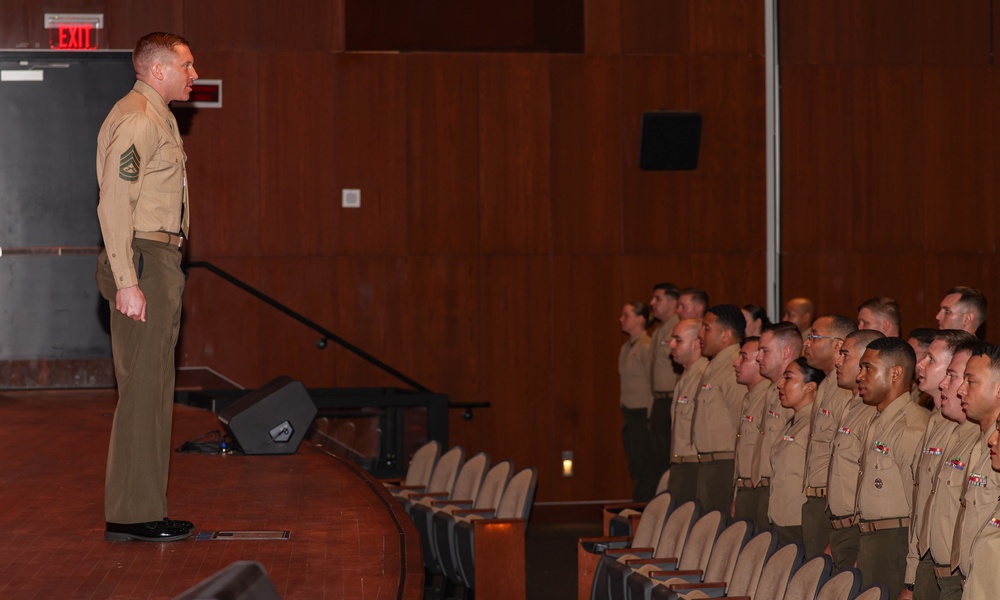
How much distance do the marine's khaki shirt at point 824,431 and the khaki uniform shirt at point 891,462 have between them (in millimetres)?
436

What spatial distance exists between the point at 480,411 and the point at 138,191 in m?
5.63

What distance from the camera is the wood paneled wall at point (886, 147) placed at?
8953 millimetres

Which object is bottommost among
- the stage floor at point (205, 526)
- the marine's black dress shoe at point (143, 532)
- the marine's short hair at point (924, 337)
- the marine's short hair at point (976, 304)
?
the stage floor at point (205, 526)

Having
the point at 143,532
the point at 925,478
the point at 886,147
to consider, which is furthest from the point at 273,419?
the point at 886,147

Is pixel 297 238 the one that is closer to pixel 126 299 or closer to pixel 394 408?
pixel 394 408

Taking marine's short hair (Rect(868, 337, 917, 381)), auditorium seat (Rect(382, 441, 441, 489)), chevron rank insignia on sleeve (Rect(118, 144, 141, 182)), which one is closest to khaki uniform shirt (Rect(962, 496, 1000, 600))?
marine's short hair (Rect(868, 337, 917, 381))

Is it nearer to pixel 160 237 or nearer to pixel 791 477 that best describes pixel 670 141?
pixel 791 477

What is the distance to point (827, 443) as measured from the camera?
4730 mm

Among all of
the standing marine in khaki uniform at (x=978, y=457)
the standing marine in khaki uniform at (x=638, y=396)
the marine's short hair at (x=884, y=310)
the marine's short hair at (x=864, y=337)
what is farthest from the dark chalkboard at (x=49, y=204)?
the standing marine in khaki uniform at (x=978, y=457)

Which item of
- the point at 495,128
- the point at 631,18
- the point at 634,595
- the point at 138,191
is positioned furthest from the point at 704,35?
the point at 138,191

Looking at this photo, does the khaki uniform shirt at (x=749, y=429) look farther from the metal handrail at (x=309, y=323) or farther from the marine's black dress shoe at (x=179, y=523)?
the metal handrail at (x=309, y=323)

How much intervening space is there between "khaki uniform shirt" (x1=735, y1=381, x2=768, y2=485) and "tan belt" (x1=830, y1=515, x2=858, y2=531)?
2.92ft

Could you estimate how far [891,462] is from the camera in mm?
4156

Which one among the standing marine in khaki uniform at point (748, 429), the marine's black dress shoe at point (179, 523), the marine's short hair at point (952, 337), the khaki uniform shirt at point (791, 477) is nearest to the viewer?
the marine's black dress shoe at point (179, 523)
